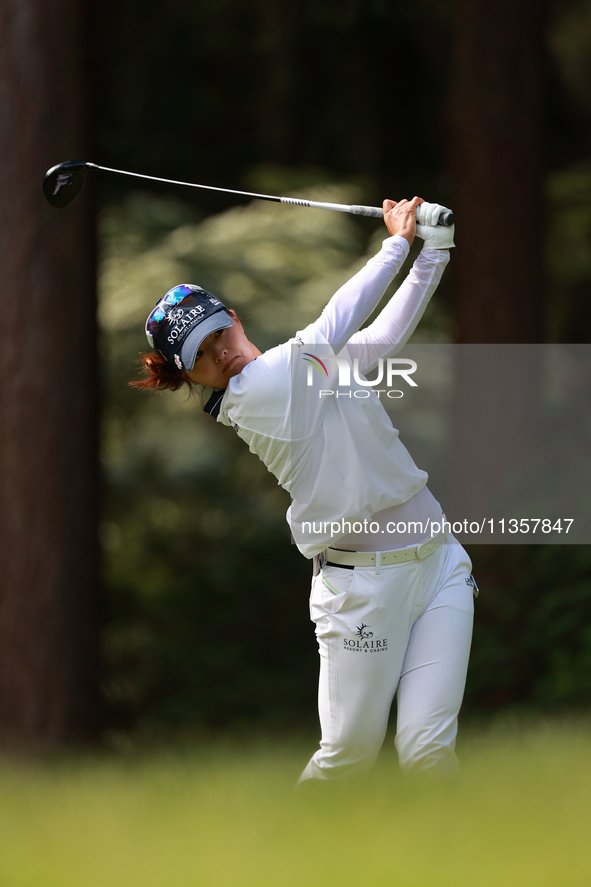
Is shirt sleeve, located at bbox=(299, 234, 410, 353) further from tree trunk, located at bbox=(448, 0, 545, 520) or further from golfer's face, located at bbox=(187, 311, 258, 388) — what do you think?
tree trunk, located at bbox=(448, 0, 545, 520)

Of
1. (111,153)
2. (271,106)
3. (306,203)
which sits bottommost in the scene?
(306,203)

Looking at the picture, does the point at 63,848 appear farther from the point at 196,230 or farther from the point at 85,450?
the point at 196,230

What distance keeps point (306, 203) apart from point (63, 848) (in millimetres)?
2309

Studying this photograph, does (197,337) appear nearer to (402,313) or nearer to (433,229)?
(402,313)

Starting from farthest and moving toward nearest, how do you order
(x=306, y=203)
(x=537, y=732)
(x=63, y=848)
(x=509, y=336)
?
(x=509, y=336) → (x=537, y=732) → (x=306, y=203) → (x=63, y=848)

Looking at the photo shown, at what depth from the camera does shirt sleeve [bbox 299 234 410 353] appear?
136 inches

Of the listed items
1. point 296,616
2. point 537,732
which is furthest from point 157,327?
point 296,616

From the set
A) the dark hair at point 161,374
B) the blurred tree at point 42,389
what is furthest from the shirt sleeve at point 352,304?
the blurred tree at point 42,389

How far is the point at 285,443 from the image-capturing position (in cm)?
352

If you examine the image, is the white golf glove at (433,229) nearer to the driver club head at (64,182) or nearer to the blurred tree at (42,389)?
the driver club head at (64,182)

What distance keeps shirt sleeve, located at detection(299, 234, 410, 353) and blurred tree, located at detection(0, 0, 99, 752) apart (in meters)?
3.27

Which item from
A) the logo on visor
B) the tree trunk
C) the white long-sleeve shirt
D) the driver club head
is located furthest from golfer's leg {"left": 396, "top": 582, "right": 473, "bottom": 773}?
the tree trunk

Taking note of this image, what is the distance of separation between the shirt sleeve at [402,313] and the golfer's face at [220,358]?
38 cm

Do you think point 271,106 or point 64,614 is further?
point 271,106
